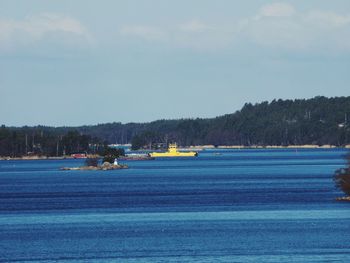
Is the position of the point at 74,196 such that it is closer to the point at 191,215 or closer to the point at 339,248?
the point at 191,215

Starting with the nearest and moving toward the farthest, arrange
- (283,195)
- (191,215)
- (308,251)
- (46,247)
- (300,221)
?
(308,251)
(46,247)
(300,221)
(191,215)
(283,195)

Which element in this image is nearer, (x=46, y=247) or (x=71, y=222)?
(x=46, y=247)

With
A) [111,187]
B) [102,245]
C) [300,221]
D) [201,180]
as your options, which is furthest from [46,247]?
[201,180]

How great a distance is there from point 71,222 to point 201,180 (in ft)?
284

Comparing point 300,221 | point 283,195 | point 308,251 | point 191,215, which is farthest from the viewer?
point 283,195

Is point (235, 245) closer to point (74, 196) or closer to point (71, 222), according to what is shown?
point (71, 222)

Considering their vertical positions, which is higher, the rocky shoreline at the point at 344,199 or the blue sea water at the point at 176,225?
the rocky shoreline at the point at 344,199

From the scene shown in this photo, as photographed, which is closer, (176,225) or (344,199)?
(176,225)

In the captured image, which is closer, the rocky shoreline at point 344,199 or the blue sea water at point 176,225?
the blue sea water at point 176,225

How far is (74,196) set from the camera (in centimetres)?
13388

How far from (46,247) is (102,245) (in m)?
3.57

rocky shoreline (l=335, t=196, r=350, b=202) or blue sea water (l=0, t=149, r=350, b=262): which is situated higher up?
rocky shoreline (l=335, t=196, r=350, b=202)

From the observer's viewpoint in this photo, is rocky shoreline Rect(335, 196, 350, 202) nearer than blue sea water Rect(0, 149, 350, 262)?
No

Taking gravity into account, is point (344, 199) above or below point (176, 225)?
above
